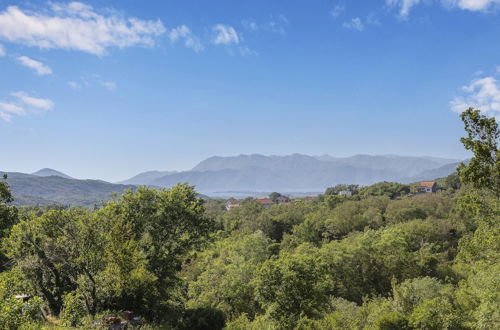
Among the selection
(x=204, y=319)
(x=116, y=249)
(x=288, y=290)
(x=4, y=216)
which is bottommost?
(x=204, y=319)

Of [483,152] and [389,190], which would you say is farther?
[389,190]

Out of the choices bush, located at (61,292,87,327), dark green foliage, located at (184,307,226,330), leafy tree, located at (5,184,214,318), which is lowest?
dark green foliage, located at (184,307,226,330)

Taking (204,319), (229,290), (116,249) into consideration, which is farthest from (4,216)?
(229,290)

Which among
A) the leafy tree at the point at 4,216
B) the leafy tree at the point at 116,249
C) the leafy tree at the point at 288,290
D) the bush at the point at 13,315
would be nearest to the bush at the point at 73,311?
the leafy tree at the point at 116,249

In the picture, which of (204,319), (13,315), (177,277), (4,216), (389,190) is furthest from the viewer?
(389,190)

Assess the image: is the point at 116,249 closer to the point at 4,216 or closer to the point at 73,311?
the point at 73,311

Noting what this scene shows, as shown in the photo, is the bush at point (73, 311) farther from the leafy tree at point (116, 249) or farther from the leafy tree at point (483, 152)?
the leafy tree at point (483, 152)

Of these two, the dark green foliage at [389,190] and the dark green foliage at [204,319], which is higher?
the dark green foliage at [389,190]

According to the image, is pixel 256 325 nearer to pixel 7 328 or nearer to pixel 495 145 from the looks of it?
pixel 7 328

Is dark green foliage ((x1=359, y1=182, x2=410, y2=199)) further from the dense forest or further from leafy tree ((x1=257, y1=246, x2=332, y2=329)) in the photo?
leafy tree ((x1=257, y1=246, x2=332, y2=329))

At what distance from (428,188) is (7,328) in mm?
143193

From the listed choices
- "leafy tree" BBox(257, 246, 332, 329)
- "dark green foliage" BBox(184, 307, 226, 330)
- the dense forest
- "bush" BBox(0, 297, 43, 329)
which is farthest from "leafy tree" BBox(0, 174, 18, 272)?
"leafy tree" BBox(257, 246, 332, 329)

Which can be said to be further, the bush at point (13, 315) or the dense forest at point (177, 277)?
the dense forest at point (177, 277)

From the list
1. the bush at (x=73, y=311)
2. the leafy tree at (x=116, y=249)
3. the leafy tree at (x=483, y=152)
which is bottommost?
the bush at (x=73, y=311)
